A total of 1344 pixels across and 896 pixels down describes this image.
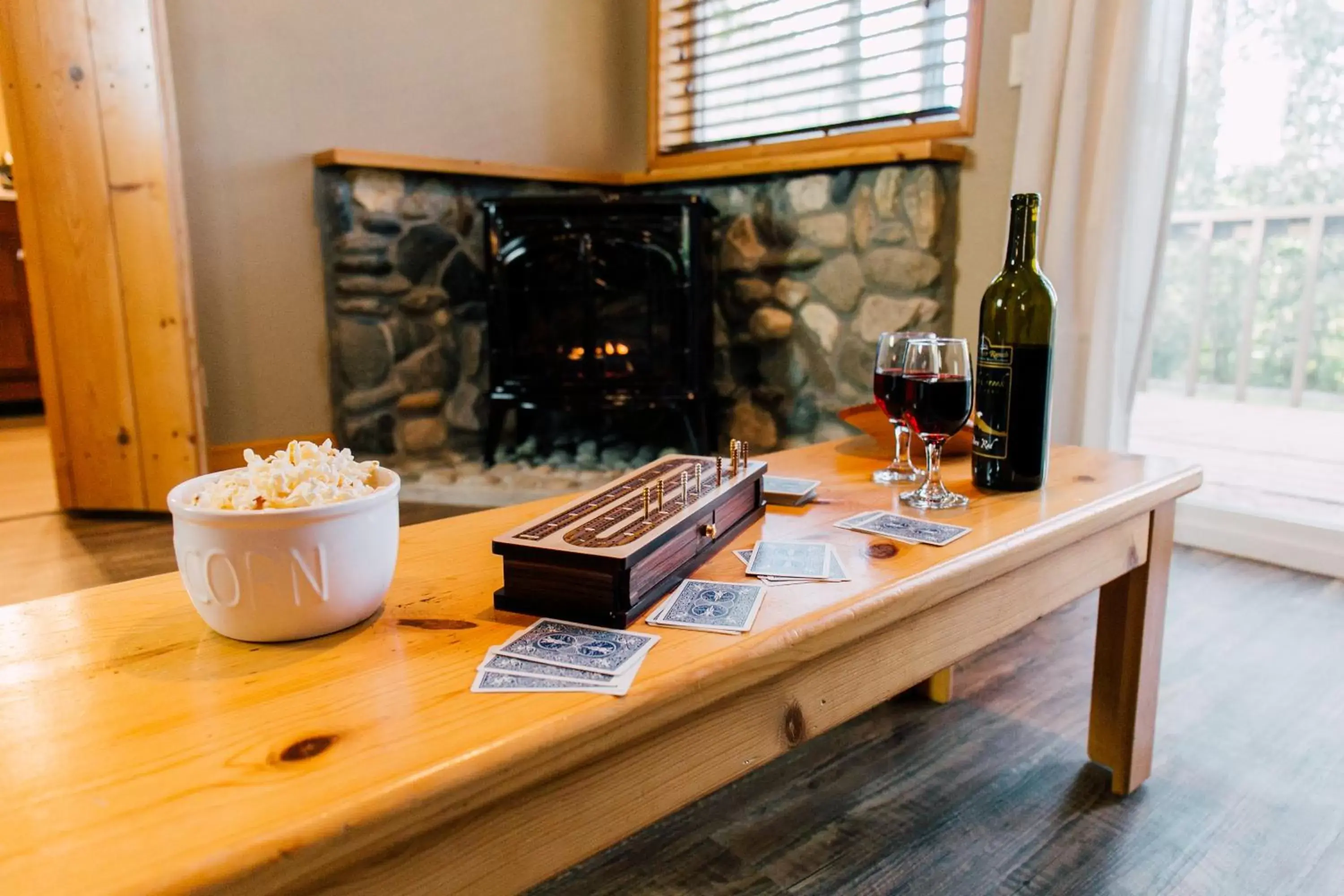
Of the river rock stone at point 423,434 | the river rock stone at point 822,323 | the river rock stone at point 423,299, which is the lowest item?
the river rock stone at point 423,434

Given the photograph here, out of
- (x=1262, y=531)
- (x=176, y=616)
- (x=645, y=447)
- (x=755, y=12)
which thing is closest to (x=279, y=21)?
(x=755, y=12)

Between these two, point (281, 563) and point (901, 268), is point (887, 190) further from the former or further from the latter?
point (281, 563)

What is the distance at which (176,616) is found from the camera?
703 millimetres

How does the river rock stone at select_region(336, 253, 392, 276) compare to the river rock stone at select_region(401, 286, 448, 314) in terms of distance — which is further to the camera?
the river rock stone at select_region(401, 286, 448, 314)

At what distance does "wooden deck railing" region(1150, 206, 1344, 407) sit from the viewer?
9.73 ft

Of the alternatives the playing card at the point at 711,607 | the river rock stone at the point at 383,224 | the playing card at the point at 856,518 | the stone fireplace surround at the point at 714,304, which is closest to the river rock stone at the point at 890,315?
the stone fireplace surround at the point at 714,304

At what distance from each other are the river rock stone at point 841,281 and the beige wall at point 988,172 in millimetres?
298

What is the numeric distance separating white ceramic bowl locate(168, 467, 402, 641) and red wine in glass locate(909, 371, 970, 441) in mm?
578

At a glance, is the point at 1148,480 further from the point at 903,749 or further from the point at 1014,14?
the point at 1014,14

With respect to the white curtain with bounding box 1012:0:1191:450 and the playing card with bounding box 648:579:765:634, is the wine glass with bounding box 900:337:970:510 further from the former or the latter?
the white curtain with bounding box 1012:0:1191:450

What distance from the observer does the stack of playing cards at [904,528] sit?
0.88 meters

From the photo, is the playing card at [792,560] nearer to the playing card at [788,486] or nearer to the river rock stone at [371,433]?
the playing card at [788,486]

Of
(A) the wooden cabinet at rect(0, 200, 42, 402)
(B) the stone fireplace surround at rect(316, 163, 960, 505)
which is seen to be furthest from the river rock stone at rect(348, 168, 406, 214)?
(A) the wooden cabinet at rect(0, 200, 42, 402)

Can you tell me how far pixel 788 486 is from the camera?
1075 millimetres
